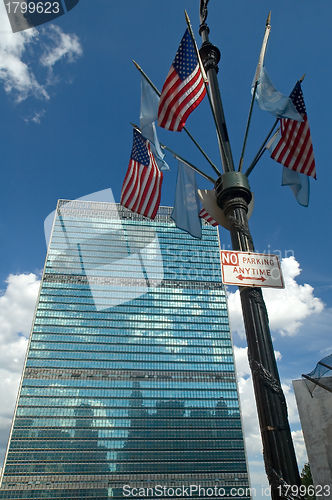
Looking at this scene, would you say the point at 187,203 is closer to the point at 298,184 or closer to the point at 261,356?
the point at 298,184

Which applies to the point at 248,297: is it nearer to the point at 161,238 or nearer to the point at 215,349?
the point at 215,349

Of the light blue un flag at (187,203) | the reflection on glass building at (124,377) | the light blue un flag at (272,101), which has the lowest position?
the light blue un flag at (187,203)

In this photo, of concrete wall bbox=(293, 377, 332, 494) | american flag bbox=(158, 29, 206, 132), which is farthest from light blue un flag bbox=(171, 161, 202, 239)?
concrete wall bbox=(293, 377, 332, 494)

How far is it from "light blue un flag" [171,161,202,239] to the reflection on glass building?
94.0m

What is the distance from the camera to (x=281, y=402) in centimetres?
426

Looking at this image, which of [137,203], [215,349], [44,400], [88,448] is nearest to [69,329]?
[44,400]

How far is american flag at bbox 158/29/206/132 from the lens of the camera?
22.1ft

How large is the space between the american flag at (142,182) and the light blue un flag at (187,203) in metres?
0.78

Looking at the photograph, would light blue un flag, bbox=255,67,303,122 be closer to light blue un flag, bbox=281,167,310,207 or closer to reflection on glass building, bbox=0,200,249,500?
light blue un flag, bbox=281,167,310,207

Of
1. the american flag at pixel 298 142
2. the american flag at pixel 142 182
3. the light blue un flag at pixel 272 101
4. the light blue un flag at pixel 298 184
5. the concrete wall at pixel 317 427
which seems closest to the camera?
the light blue un flag at pixel 272 101

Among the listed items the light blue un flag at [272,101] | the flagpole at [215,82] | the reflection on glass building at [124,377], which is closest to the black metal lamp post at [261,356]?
the flagpole at [215,82]

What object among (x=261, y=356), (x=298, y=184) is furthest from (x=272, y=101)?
(x=261, y=356)

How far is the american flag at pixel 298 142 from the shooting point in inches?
275

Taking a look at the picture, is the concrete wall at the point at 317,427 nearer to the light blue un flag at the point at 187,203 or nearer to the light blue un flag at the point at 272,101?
the light blue un flag at the point at 187,203
